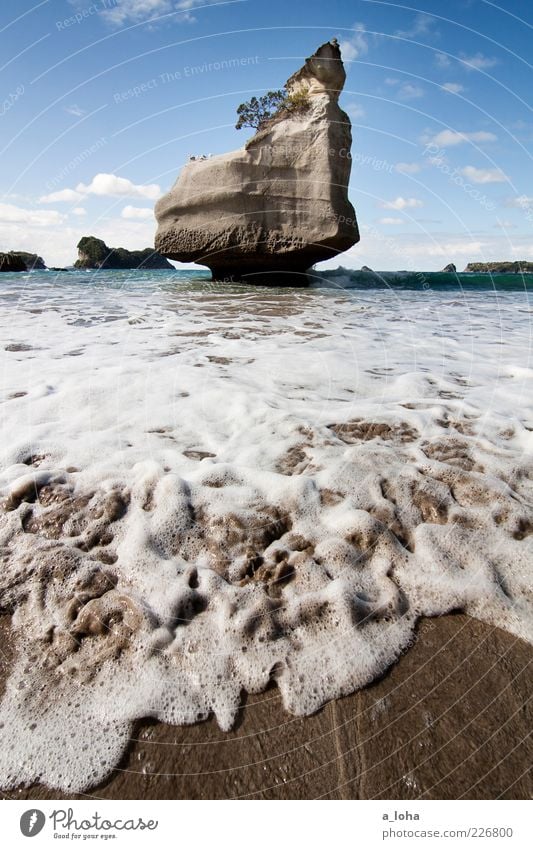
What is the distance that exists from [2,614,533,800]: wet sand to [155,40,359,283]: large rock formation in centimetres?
1158

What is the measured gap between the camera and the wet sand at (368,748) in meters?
0.97

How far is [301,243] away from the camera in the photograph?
38.3 ft

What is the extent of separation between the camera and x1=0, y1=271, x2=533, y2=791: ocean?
1166 mm

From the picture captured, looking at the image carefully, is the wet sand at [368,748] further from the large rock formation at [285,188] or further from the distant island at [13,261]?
the distant island at [13,261]

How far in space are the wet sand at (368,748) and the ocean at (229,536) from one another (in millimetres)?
45

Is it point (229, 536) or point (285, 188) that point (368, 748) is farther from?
point (285, 188)

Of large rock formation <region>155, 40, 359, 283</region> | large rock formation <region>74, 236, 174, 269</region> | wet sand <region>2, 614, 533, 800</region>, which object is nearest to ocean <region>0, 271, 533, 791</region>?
wet sand <region>2, 614, 533, 800</region>

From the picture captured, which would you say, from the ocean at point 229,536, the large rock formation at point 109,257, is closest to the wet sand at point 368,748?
the ocean at point 229,536

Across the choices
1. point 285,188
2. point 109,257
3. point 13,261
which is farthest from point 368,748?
point 109,257

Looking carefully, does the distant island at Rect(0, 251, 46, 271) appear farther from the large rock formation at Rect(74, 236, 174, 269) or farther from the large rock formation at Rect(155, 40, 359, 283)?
the large rock formation at Rect(155, 40, 359, 283)

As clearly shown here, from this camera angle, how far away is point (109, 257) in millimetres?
40125

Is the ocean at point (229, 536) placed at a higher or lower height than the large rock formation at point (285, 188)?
lower

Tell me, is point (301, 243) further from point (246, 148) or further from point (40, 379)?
point (40, 379)
